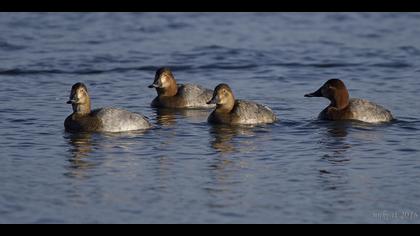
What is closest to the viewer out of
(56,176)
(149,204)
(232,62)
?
(149,204)

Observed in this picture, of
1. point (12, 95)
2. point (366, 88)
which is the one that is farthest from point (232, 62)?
point (12, 95)

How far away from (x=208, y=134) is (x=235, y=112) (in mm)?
918

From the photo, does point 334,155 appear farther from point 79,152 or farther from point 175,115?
point 175,115

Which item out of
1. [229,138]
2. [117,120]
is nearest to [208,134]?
[229,138]

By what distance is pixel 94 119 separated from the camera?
1552 cm

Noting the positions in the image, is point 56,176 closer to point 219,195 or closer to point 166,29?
point 219,195

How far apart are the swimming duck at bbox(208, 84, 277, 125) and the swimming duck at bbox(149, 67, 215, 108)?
5.78 ft

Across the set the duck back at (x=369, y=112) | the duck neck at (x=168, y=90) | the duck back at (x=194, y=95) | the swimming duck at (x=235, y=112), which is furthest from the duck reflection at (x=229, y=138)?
the duck neck at (x=168, y=90)

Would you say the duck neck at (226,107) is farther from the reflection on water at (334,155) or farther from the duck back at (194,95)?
the duck back at (194,95)

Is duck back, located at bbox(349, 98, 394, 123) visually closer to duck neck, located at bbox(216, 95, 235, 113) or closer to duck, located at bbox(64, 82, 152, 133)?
duck neck, located at bbox(216, 95, 235, 113)

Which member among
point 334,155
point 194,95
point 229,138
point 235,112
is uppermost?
point 194,95

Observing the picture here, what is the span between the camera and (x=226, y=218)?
11.1 meters

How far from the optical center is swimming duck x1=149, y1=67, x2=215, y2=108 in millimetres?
18234
